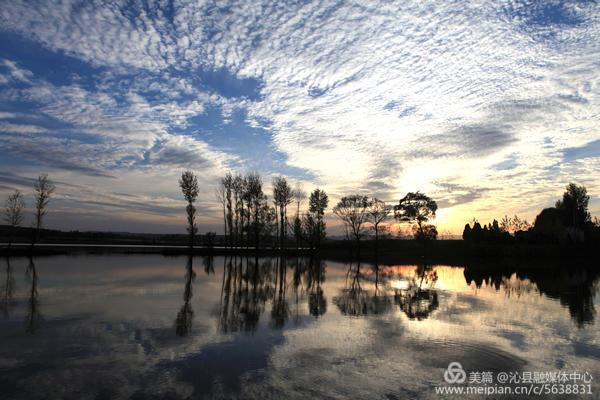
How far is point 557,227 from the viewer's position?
78.1m

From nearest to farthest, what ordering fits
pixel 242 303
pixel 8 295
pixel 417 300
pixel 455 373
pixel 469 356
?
pixel 455 373 → pixel 469 356 → pixel 8 295 → pixel 242 303 → pixel 417 300

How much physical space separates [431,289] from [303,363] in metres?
17.9

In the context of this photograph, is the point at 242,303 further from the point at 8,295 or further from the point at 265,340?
the point at 8,295

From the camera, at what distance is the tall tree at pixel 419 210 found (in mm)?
73812

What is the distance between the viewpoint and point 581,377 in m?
9.12

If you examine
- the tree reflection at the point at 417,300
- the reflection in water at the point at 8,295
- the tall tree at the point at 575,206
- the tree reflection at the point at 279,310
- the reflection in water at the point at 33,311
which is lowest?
the tree reflection at the point at 417,300

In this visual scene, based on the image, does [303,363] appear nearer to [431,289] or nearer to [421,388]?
[421,388]

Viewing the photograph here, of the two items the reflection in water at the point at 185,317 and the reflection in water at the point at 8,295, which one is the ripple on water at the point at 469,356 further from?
the reflection in water at the point at 8,295

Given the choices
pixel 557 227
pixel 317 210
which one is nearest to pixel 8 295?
pixel 317 210

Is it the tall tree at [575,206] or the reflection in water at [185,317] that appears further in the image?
the tall tree at [575,206]

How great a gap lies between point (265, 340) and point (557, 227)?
85729 millimetres

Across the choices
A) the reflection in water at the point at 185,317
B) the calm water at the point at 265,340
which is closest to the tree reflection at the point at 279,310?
the calm water at the point at 265,340

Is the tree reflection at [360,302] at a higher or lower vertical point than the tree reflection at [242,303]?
lower

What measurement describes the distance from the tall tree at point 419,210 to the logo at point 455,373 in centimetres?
6641
